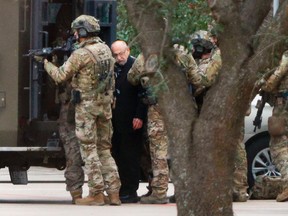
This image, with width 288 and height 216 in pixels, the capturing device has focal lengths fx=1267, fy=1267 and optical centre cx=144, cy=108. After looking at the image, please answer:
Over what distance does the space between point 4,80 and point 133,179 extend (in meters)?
1.88

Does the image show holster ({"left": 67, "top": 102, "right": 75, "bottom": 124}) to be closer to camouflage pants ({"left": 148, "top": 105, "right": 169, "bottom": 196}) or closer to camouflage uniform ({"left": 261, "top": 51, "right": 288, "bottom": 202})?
camouflage pants ({"left": 148, "top": 105, "right": 169, "bottom": 196})

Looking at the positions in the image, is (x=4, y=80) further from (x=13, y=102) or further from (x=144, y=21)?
(x=144, y=21)

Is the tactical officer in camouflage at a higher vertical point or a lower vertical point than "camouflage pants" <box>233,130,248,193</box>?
higher

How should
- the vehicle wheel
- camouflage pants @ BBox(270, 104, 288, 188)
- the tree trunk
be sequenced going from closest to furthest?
the tree trunk < camouflage pants @ BBox(270, 104, 288, 188) < the vehicle wheel

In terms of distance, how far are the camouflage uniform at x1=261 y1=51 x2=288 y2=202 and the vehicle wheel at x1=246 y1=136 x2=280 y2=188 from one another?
942 millimetres

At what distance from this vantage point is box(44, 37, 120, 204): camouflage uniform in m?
13.8

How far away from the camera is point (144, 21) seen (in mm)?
8492

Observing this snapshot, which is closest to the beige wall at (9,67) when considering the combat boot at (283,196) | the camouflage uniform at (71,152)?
the camouflage uniform at (71,152)

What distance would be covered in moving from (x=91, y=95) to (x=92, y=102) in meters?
0.09

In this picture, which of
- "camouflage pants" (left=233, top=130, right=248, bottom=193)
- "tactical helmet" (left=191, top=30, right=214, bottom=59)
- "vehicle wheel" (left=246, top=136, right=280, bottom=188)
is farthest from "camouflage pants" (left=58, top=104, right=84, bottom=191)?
"vehicle wheel" (left=246, top=136, right=280, bottom=188)

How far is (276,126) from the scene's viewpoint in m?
Result: 14.9

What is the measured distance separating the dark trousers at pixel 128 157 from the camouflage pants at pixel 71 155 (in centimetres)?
62

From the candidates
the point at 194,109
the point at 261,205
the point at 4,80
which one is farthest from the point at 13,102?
the point at 194,109

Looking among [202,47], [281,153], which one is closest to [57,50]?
[202,47]
